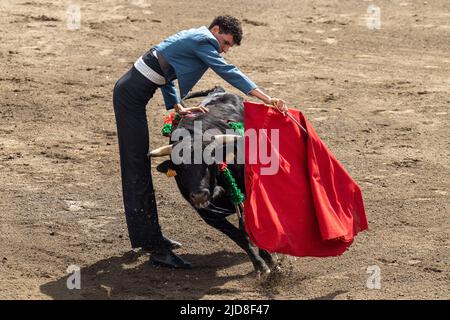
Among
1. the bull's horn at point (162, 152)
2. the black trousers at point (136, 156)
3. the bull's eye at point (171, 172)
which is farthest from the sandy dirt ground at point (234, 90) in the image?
the bull's horn at point (162, 152)

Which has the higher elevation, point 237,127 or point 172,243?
point 237,127

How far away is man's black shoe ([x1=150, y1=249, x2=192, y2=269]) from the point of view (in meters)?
7.97

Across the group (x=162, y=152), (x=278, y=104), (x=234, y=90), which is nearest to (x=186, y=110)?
(x=162, y=152)

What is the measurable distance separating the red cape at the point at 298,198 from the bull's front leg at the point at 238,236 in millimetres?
405

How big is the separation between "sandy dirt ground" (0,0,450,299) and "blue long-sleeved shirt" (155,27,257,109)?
1335mm

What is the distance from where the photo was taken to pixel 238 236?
25.6 feet

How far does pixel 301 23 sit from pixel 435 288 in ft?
21.3

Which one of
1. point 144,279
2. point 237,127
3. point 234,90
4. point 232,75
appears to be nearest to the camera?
point 232,75

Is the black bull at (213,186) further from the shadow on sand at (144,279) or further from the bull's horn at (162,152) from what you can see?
the shadow on sand at (144,279)

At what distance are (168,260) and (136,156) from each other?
2.43 ft

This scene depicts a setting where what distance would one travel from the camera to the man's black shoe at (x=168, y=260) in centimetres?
797

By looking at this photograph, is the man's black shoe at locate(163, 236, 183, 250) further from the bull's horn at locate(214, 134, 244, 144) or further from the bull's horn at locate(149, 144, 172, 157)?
the bull's horn at locate(214, 134, 244, 144)

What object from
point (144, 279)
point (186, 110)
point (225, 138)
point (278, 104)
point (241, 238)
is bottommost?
point (144, 279)

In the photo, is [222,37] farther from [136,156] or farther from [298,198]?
[298,198]
